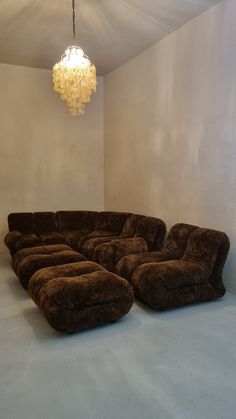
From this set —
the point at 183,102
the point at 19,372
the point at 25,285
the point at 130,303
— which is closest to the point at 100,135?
the point at 183,102

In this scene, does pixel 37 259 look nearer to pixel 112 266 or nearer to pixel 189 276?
pixel 112 266

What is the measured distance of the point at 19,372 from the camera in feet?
6.80

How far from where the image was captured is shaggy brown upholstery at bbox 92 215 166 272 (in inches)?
154

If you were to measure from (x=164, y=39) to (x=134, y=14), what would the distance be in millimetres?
783

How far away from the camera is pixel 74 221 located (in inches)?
205

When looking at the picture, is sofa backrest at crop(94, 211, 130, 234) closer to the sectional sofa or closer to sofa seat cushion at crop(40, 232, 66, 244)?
the sectional sofa

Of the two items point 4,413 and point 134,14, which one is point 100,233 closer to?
point 134,14

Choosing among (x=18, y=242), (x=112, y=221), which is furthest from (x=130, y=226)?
(x=18, y=242)

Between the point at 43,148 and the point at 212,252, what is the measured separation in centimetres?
356

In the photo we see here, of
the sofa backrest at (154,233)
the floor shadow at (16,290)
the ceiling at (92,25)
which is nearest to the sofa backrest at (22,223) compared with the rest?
the floor shadow at (16,290)

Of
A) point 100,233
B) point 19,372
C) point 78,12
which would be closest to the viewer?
point 19,372

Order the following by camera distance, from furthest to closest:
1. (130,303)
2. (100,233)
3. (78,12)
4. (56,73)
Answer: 1. (100,233)
2. (78,12)
3. (56,73)
4. (130,303)

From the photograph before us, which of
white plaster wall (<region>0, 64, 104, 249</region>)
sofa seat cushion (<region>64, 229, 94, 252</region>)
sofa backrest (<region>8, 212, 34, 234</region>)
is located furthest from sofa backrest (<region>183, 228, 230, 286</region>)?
white plaster wall (<region>0, 64, 104, 249</region>)

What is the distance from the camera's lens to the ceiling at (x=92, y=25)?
11.2 ft
